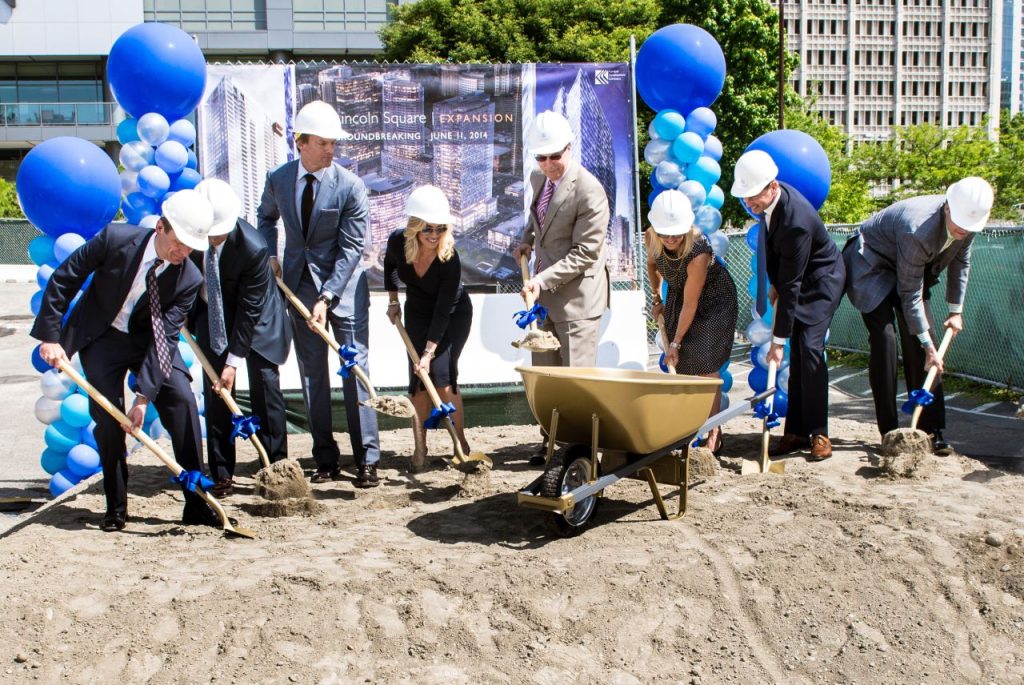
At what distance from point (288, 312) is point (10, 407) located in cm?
501

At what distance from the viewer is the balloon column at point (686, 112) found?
756 cm

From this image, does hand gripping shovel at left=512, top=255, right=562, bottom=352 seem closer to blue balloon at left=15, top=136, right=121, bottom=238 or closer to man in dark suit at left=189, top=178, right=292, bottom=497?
man in dark suit at left=189, top=178, right=292, bottom=497

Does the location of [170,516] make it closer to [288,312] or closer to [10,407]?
[288,312]

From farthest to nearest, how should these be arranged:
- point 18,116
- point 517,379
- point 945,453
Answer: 1. point 18,116
2. point 517,379
3. point 945,453

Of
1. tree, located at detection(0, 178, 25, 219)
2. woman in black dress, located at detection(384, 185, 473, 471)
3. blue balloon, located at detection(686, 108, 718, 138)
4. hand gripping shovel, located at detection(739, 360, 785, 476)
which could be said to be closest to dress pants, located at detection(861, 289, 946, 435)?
hand gripping shovel, located at detection(739, 360, 785, 476)

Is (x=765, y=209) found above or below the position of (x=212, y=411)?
above

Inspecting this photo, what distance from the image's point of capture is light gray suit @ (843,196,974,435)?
250 inches

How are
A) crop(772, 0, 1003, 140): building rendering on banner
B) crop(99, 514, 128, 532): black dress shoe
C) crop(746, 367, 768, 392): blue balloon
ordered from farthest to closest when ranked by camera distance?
1. crop(772, 0, 1003, 140): building rendering on banner
2. crop(746, 367, 768, 392): blue balloon
3. crop(99, 514, 128, 532): black dress shoe

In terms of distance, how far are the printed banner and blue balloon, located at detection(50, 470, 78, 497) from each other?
4.10 metres

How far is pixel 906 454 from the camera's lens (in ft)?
20.0

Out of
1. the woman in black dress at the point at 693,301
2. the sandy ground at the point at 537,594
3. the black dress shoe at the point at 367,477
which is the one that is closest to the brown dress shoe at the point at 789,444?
the woman in black dress at the point at 693,301

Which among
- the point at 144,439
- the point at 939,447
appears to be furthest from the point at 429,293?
the point at 939,447

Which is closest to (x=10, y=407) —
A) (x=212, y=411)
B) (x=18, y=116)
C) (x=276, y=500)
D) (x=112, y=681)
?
(x=212, y=411)

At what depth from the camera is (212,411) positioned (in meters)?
6.23
